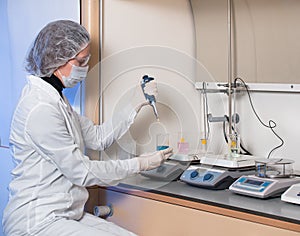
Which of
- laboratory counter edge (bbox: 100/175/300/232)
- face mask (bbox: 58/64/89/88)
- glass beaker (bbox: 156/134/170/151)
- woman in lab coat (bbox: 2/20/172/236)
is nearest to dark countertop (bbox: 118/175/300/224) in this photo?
laboratory counter edge (bbox: 100/175/300/232)

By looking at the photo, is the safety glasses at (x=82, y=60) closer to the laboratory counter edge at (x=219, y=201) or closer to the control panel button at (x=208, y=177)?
the laboratory counter edge at (x=219, y=201)

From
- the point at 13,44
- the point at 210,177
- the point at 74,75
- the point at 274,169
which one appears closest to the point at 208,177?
the point at 210,177

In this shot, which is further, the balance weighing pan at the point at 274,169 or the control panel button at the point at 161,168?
the control panel button at the point at 161,168

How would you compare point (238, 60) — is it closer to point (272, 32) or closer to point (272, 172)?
point (272, 32)

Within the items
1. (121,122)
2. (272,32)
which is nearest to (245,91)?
(272,32)

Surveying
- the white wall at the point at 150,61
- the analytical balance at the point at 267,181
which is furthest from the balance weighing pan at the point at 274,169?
the white wall at the point at 150,61

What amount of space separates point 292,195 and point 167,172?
489mm

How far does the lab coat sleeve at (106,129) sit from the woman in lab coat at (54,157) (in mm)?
129

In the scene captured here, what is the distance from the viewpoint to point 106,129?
188 cm

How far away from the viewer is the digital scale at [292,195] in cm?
141

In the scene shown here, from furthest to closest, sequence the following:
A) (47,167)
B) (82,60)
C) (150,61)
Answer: (150,61) < (82,60) < (47,167)

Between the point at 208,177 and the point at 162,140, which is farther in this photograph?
the point at 162,140

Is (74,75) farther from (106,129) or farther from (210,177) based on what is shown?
(210,177)

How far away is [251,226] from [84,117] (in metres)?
0.76
